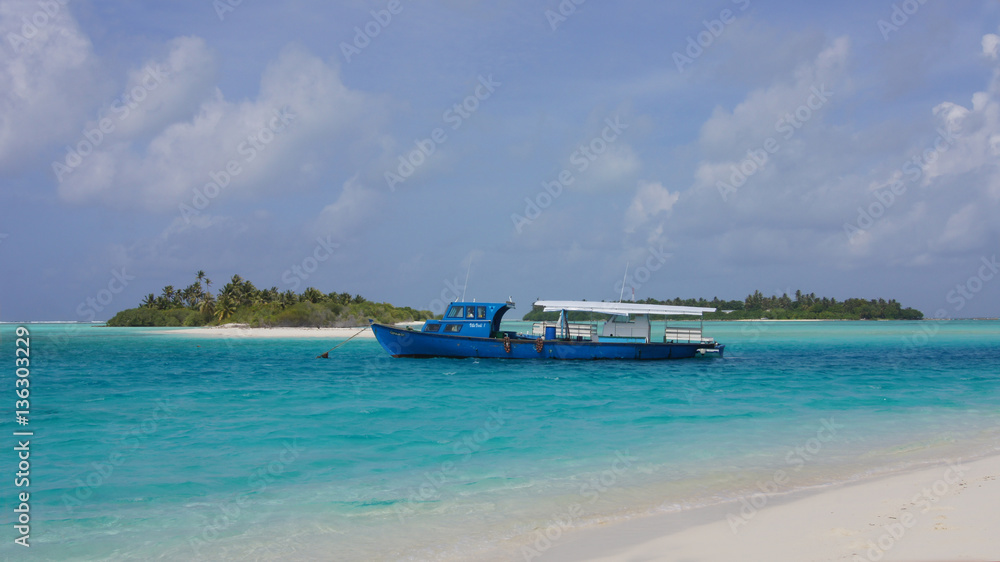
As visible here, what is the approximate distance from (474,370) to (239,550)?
2567 cm

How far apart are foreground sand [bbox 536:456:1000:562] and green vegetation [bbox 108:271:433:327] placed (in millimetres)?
81257

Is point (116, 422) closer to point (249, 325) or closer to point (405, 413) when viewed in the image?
point (405, 413)

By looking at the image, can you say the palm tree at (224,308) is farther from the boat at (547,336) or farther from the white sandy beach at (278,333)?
the boat at (547,336)

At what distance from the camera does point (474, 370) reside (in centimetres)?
3341

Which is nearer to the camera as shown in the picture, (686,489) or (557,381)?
(686,489)

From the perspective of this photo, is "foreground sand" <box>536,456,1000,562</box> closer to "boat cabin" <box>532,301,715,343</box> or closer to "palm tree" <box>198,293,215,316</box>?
"boat cabin" <box>532,301,715,343</box>

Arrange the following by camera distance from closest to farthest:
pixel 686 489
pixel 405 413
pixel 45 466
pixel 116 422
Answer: pixel 686 489 → pixel 45 466 → pixel 116 422 → pixel 405 413

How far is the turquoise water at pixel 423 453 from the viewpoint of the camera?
Answer: 8.56 meters

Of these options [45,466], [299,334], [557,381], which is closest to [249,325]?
[299,334]

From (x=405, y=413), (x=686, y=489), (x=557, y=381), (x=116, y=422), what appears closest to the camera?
(x=686, y=489)

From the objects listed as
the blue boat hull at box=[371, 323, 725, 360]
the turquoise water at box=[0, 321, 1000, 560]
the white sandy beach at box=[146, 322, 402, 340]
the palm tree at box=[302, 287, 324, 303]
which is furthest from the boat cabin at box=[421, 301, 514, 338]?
the palm tree at box=[302, 287, 324, 303]

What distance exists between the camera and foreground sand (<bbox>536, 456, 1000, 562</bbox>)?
6.63 metres

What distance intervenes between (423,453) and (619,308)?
2358cm

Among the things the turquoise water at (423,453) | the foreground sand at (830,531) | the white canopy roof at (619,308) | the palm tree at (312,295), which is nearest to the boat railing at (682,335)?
the white canopy roof at (619,308)
